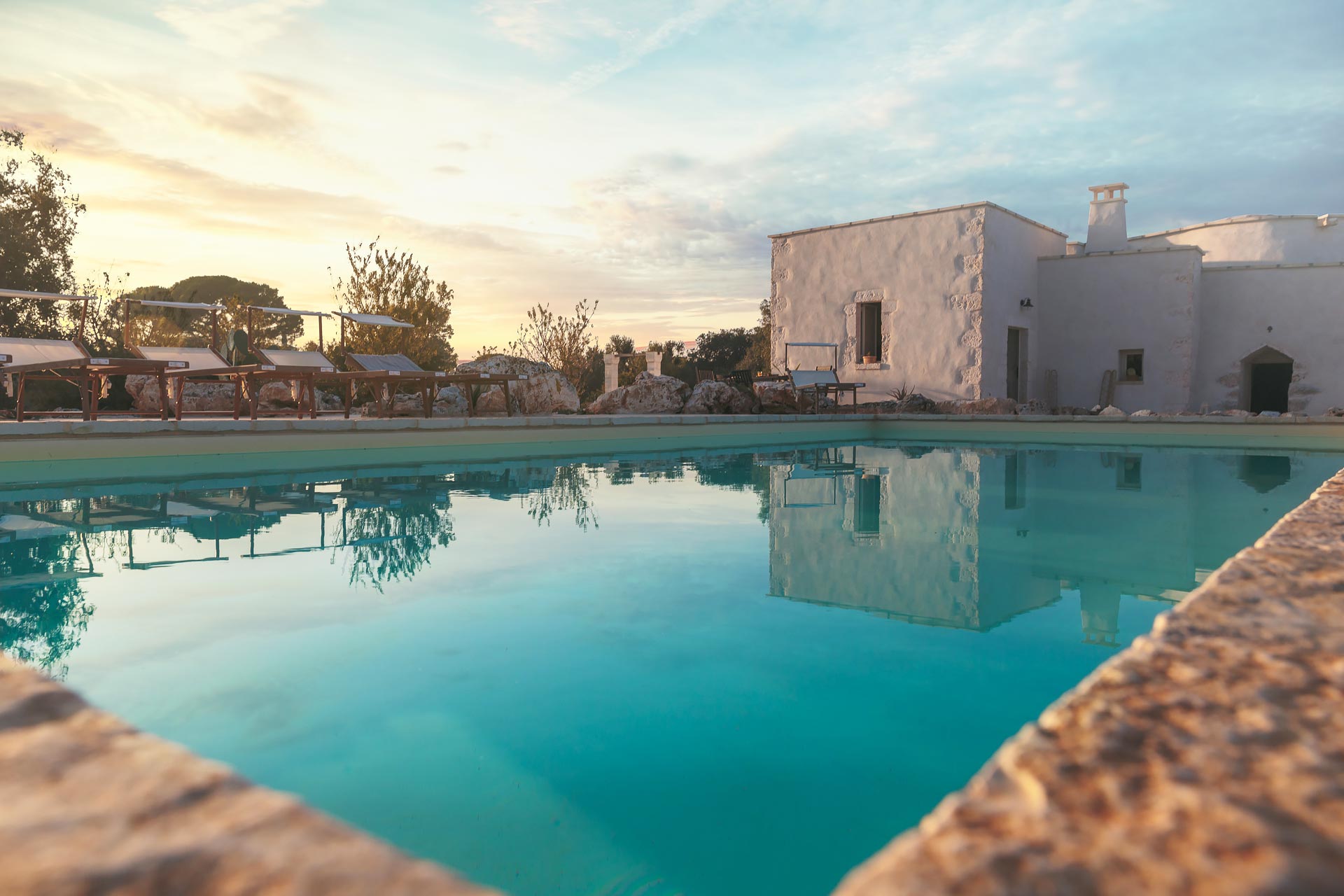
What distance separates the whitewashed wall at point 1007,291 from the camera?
13984 mm

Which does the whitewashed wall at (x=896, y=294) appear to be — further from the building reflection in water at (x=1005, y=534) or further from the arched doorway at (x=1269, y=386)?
the building reflection in water at (x=1005, y=534)

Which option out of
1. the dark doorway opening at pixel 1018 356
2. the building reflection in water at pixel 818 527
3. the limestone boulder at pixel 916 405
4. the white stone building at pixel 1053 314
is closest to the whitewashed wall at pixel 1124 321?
the white stone building at pixel 1053 314

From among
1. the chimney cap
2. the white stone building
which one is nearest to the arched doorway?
the white stone building

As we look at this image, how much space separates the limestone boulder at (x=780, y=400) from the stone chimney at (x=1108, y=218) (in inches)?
329

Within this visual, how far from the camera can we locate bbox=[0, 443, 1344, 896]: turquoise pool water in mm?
1563

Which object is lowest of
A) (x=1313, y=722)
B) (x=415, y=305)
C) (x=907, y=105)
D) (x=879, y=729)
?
(x=879, y=729)

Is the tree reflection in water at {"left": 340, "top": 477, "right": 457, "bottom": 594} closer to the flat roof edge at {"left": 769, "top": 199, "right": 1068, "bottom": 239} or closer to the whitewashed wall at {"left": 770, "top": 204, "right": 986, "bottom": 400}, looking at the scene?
the whitewashed wall at {"left": 770, "top": 204, "right": 986, "bottom": 400}

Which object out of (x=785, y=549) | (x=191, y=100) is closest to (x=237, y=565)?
(x=785, y=549)

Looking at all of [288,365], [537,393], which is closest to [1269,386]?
[537,393]

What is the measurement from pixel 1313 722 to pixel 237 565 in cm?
392

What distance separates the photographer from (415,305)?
47.4ft

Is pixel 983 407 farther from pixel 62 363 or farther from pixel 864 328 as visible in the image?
pixel 62 363

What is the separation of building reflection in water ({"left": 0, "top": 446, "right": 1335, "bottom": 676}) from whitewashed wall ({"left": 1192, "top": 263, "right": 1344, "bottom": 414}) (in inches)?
340

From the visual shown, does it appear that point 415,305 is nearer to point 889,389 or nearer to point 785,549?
point 889,389
